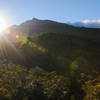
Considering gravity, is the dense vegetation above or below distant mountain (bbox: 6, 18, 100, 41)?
below

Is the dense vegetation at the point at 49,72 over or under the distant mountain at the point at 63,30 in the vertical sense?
under

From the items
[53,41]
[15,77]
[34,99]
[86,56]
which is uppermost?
[53,41]

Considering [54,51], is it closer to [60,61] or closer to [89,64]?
[60,61]

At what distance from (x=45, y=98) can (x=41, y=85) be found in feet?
3.92

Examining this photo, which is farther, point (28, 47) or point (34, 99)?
point (28, 47)

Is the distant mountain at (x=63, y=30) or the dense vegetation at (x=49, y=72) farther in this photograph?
the distant mountain at (x=63, y=30)

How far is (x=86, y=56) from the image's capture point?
12188 millimetres

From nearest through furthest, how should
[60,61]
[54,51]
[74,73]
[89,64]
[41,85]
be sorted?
1. [41,85]
2. [74,73]
3. [89,64]
4. [60,61]
5. [54,51]

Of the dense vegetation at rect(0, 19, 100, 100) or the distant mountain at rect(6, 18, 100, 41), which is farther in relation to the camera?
the distant mountain at rect(6, 18, 100, 41)

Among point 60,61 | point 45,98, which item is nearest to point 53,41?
point 60,61

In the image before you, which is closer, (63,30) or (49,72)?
(49,72)

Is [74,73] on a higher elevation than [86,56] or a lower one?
lower

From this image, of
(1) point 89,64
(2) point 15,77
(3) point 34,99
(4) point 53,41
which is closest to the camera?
(3) point 34,99

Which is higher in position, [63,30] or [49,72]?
[63,30]
